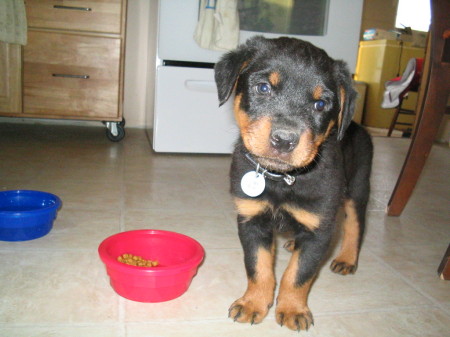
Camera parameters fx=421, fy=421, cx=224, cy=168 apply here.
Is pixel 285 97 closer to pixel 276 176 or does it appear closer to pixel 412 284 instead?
pixel 276 176

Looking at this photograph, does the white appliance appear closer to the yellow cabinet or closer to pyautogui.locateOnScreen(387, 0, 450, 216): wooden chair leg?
pyautogui.locateOnScreen(387, 0, 450, 216): wooden chair leg

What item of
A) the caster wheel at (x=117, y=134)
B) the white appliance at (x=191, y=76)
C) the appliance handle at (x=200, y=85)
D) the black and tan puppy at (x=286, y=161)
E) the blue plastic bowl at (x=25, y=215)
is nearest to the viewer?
the black and tan puppy at (x=286, y=161)

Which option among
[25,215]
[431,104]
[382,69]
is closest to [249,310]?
[25,215]

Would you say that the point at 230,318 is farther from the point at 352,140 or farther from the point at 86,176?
the point at 86,176

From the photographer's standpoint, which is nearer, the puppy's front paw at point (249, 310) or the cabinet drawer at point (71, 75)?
the puppy's front paw at point (249, 310)

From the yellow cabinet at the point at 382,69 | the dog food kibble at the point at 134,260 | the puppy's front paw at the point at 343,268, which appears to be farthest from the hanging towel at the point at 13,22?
the yellow cabinet at the point at 382,69

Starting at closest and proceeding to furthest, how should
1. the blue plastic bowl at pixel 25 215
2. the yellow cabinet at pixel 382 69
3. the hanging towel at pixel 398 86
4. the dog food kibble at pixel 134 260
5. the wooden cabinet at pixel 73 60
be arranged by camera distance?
1. the dog food kibble at pixel 134 260
2. the blue plastic bowl at pixel 25 215
3. the wooden cabinet at pixel 73 60
4. the hanging towel at pixel 398 86
5. the yellow cabinet at pixel 382 69

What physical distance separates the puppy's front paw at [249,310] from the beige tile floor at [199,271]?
36 mm

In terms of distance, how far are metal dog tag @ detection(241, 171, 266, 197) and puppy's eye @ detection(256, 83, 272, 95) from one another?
1.00 feet

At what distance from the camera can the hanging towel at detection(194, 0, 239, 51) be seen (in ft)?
12.4

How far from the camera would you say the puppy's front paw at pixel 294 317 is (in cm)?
151

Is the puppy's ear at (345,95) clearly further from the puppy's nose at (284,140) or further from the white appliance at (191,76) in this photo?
the white appliance at (191,76)

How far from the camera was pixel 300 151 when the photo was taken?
55.7 inches

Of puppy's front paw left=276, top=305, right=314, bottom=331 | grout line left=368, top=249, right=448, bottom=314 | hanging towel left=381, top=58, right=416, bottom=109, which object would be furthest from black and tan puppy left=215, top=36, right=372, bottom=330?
hanging towel left=381, top=58, right=416, bottom=109
